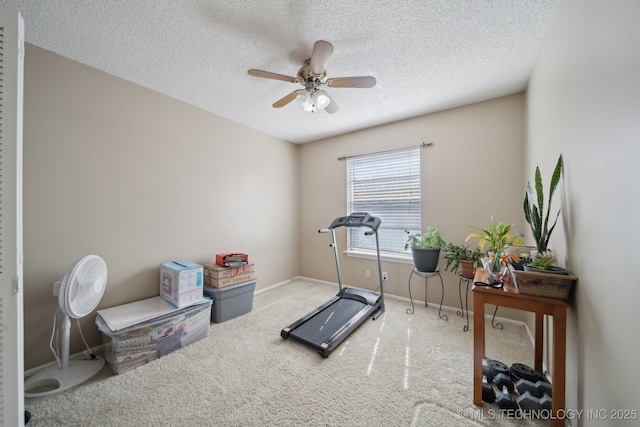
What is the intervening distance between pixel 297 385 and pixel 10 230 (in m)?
1.80

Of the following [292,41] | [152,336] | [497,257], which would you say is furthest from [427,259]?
[152,336]

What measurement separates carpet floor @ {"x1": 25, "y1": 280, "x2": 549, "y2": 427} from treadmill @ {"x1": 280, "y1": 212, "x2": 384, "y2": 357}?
0.08 m

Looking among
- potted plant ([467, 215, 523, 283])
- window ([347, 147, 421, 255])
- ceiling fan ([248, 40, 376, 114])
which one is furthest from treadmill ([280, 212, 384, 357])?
ceiling fan ([248, 40, 376, 114])

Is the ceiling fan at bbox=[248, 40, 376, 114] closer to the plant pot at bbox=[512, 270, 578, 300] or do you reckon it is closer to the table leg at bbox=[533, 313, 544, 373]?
the plant pot at bbox=[512, 270, 578, 300]

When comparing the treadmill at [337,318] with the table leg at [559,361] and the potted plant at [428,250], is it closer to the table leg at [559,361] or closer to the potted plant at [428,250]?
the potted plant at [428,250]

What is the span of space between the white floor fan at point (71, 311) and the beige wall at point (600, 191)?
2.89m

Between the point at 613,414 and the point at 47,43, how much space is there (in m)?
3.93

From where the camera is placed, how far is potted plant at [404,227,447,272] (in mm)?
2662

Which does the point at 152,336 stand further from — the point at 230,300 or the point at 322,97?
the point at 322,97

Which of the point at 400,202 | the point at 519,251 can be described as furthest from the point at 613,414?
the point at 400,202

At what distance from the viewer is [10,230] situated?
3.37 ft

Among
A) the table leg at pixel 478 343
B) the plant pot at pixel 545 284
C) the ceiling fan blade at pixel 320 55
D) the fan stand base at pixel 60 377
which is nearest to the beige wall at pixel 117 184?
the fan stand base at pixel 60 377

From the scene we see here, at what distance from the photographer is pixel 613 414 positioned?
86 cm

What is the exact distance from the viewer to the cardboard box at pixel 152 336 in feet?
5.81
